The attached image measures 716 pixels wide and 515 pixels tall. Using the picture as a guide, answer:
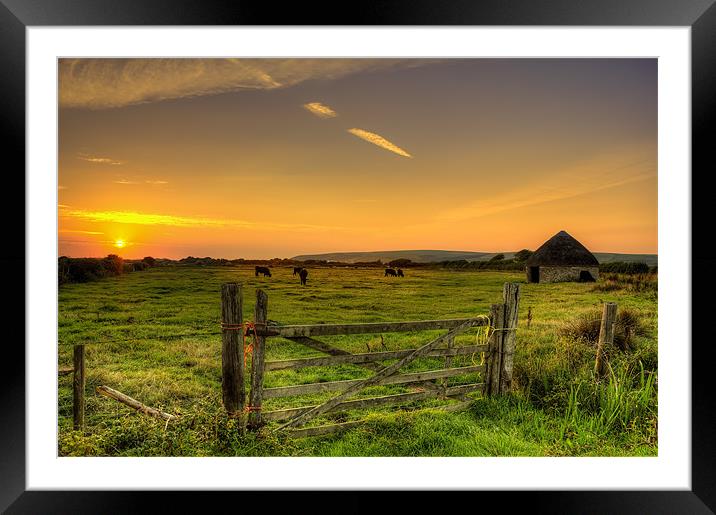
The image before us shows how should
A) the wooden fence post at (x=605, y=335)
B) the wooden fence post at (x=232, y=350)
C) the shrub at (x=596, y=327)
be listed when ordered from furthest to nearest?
1. the shrub at (x=596, y=327)
2. the wooden fence post at (x=605, y=335)
3. the wooden fence post at (x=232, y=350)

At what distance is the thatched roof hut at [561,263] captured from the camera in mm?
12477

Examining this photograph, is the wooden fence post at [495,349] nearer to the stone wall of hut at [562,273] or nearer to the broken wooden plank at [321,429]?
the broken wooden plank at [321,429]

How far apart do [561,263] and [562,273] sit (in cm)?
35

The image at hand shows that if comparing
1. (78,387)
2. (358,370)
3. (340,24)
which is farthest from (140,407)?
(340,24)

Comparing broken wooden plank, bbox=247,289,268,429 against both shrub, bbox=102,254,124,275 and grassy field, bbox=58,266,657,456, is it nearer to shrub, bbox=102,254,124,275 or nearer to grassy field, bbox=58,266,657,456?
grassy field, bbox=58,266,657,456

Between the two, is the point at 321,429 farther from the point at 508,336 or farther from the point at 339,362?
the point at 508,336

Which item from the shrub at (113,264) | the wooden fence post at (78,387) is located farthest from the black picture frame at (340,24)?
the shrub at (113,264)

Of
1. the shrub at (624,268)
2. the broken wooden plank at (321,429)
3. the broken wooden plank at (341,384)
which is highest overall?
the shrub at (624,268)

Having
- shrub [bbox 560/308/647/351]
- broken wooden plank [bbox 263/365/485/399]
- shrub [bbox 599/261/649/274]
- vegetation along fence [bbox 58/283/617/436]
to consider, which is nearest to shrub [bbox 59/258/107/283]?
vegetation along fence [bbox 58/283/617/436]

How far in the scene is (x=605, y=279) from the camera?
11172 mm

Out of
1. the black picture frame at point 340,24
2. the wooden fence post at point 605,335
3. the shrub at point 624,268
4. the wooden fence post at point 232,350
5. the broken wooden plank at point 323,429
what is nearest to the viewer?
the black picture frame at point 340,24

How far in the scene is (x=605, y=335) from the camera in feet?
14.7

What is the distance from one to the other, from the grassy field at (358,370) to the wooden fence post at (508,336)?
0.51 ft

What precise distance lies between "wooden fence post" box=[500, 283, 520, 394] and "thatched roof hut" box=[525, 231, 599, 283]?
8.90 metres
